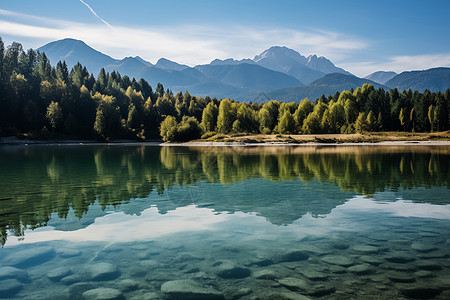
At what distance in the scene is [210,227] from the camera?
16.0m

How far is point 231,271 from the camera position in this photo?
35.0 feet

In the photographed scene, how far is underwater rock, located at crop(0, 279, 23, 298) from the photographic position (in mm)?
9202

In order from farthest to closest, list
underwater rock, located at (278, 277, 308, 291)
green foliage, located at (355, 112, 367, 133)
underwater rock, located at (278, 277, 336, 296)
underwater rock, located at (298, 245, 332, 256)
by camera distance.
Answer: green foliage, located at (355, 112, 367, 133) → underwater rock, located at (298, 245, 332, 256) → underwater rock, located at (278, 277, 308, 291) → underwater rock, located at (278, 277, 336, 296)

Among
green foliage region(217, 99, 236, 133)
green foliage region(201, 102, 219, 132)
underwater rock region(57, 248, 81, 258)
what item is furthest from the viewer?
green foliage region(201, 102, 219, 132)

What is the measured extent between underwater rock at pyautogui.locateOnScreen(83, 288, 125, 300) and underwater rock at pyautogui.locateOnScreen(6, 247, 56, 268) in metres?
3.60

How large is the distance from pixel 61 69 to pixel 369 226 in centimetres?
21952

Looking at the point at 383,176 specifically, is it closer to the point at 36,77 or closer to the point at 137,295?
the point at 137,295

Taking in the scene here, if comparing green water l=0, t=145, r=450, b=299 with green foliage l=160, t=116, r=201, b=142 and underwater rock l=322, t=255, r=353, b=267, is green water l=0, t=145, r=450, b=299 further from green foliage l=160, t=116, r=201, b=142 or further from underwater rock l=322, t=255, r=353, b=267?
green foliage l=160, t=116, r=201, b=142

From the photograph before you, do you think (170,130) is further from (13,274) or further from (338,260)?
(338,260)

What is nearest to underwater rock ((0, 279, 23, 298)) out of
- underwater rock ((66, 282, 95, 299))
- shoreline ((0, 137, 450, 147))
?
underwater rock ((66, 282, 95, 299))

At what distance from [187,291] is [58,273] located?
182 inches

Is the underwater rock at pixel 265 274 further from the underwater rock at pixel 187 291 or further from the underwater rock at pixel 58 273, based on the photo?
the underwater rock at pixel 58 273

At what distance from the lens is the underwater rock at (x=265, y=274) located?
1015 centimetres

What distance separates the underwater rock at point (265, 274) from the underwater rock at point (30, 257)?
305 inches
